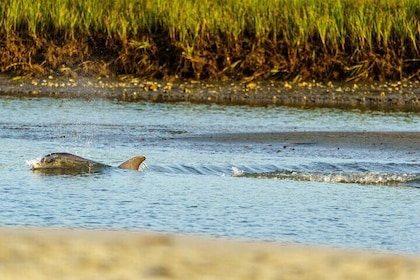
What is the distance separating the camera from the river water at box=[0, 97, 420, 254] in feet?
24.2

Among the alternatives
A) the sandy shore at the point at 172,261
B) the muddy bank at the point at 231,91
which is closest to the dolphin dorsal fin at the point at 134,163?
the sandy shore at the point at 172,261

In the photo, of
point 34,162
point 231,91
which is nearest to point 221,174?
point 34,162

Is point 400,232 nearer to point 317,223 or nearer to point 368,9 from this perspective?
point 317,223

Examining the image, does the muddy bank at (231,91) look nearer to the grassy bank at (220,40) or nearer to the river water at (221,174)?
the grassy bank at (220,40)

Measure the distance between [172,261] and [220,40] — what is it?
1275 cm

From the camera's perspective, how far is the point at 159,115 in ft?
47.2

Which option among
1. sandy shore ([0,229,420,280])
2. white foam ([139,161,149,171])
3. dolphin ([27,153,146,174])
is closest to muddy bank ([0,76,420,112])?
white foam ([139,161,149,171])

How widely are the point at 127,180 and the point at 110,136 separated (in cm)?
347

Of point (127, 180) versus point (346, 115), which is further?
point (346, 115)

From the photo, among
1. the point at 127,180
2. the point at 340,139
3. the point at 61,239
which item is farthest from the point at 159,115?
the point at 61,239

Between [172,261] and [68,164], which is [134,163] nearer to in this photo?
[68,164]

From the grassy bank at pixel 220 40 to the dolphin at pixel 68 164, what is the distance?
284 inches

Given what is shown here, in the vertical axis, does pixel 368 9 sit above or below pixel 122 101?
above

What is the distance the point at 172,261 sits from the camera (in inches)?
180
